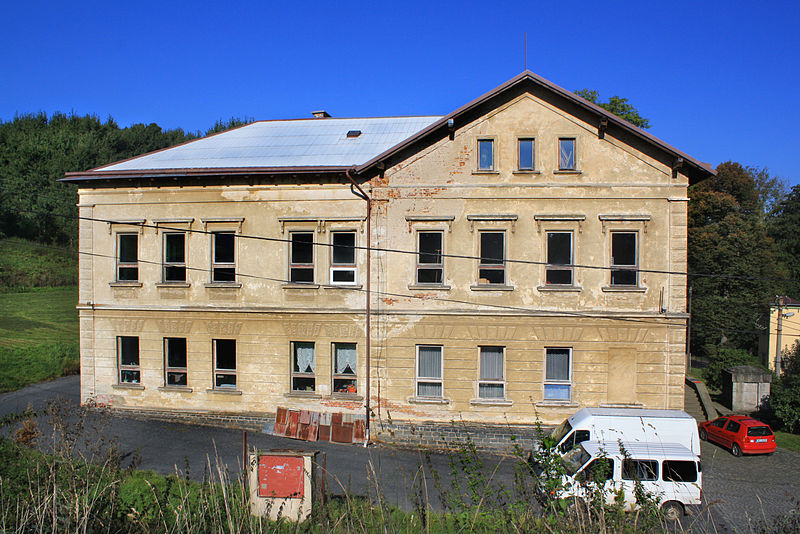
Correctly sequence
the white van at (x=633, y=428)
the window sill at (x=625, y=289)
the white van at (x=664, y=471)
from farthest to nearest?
the window sill at (x=625, y=289) → the white van at (x=633, y=428) → the white van at (x=664, y=471)

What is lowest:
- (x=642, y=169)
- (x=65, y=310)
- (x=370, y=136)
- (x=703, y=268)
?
(x=65, y=310)

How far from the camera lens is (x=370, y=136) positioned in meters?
20.8

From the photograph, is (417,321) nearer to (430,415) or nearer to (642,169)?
(430,415)

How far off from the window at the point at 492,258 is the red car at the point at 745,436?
964 centimetres

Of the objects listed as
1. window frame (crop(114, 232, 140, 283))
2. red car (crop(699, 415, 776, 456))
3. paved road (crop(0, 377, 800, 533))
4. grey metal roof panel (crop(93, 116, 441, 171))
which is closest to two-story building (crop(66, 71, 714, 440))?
window frame (crop(114, 232, 140, 283))

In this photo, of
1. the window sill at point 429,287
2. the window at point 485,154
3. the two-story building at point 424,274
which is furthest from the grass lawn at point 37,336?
the window at point 485,154

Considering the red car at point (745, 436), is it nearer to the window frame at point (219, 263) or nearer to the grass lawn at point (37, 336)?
the window frame at point (219, 263)

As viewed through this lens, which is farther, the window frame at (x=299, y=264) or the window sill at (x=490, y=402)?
the window frame at (x=299, y=264)

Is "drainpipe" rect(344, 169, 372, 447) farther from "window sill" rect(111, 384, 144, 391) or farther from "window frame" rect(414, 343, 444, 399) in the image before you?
"window sill" rect(111, 384, 144, 391)

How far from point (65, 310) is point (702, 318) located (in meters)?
43.3

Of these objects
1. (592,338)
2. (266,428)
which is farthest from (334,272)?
(592,338)

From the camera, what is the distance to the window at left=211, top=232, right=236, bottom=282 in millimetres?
18547

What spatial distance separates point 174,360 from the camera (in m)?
18.9

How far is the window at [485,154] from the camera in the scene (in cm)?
1733
